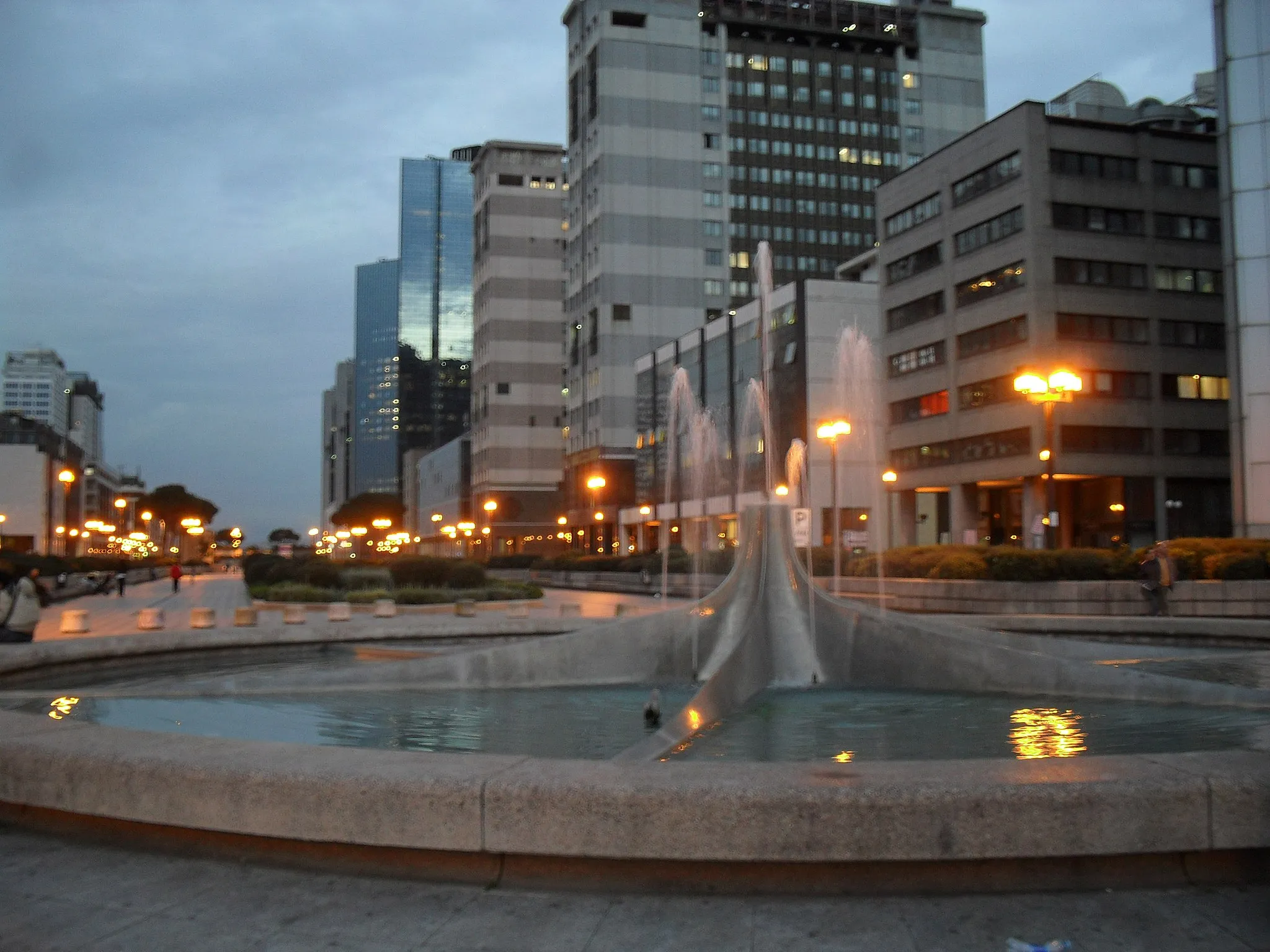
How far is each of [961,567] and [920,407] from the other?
39.2 metres

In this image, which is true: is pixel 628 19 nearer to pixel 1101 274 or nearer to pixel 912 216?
pixel 912 216

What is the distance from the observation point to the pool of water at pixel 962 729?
7340 millimetres

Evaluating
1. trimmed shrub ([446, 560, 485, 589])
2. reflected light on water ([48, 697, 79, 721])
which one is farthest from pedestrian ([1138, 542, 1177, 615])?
trimmed shrub ([446, 560, 485, 589])

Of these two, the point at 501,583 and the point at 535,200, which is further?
the point at 535,200

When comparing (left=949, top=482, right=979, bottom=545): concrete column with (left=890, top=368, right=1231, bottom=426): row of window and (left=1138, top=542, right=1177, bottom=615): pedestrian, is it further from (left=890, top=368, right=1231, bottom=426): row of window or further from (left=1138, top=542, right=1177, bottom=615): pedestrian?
(left=1138, top=542, right=1177, bottom=615): pedestrian

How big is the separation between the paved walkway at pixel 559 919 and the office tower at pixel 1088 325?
51.5m

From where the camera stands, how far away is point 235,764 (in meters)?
4.77

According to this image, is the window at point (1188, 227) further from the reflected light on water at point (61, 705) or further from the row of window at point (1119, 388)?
the reflected light on water at point (61, 705)

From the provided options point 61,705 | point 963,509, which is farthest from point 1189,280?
point 61,705

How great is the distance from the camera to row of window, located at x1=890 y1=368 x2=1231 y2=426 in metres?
55.5

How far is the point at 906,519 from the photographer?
66.9 meters

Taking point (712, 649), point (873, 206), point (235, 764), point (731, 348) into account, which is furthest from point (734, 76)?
point (235, 764)

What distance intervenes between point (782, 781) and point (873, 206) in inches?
4144

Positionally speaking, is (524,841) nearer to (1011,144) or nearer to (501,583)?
(501,583)
